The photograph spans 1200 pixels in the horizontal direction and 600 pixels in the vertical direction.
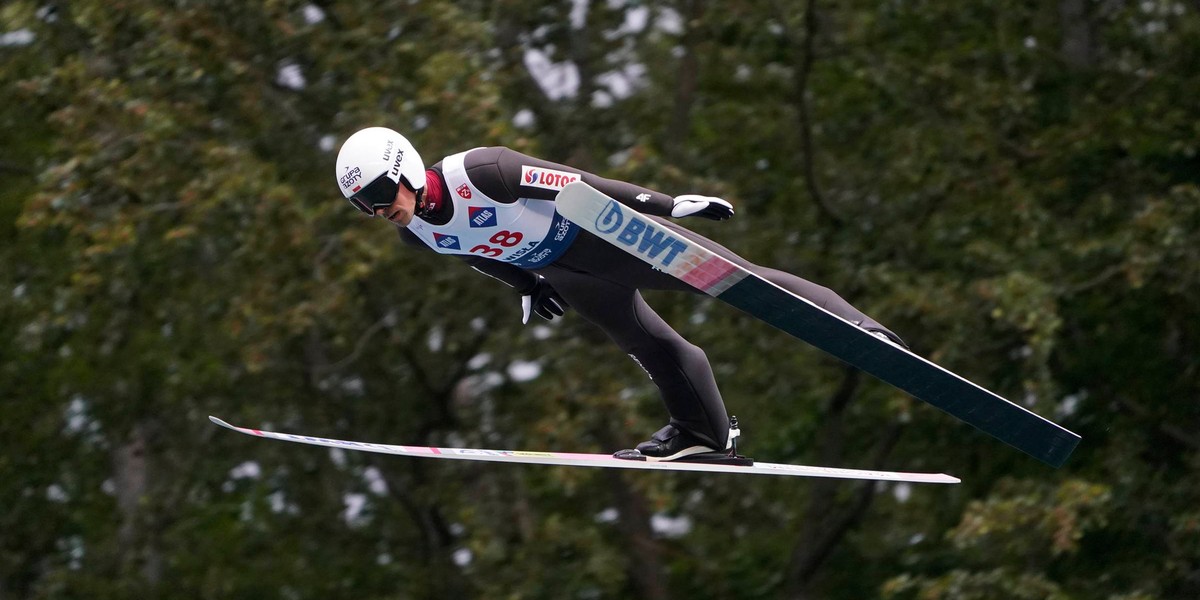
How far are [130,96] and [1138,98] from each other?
720cm

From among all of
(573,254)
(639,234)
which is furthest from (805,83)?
(639,234)

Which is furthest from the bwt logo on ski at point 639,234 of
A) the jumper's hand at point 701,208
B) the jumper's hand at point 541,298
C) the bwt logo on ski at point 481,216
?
the jumper's hand at point 541,298

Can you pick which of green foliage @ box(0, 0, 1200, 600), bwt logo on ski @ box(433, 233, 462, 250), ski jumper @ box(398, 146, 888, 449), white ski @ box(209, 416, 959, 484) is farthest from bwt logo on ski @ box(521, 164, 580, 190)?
green foliage @ box(0, 0, 1200, 600)

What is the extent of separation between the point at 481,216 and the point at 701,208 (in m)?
0.74

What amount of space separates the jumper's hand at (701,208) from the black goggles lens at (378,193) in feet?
3.04

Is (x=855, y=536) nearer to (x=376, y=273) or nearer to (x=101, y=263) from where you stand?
(x=376, y=273)

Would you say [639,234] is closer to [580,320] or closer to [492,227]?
[492,227]

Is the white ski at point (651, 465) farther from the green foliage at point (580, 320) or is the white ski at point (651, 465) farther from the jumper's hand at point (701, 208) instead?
the green foliage at point (580, 320)

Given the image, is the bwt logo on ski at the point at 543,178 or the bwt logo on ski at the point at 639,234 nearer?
the bwt logo on ski at the point at 639,234

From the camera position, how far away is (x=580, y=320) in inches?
447

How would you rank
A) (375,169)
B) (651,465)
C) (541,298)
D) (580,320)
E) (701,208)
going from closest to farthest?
(375,169) < (701,208) < (651,465) < (541,298) < (580,320)

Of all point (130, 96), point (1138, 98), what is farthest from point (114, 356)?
point (1138, 98)

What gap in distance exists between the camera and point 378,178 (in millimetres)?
5219

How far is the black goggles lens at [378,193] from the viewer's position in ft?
17.2
